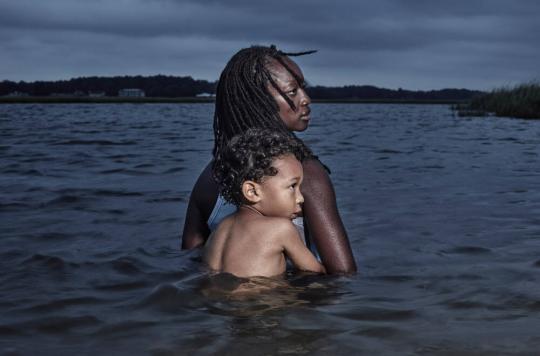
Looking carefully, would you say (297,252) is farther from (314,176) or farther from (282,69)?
(282,69)

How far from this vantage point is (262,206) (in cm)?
459

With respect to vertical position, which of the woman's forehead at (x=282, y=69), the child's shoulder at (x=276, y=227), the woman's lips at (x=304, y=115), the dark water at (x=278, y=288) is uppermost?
the woman's forehead at (x=282, y=69)

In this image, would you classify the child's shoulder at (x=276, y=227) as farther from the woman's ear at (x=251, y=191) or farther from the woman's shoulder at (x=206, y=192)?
the woman's shoulder at (x=206, y=192)

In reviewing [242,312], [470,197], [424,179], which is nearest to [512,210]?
[470,197]

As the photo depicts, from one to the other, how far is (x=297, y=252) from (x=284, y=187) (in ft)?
1.32

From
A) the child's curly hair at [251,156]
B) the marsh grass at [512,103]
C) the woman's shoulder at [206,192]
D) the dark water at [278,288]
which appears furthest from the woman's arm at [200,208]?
the marsh grass at [512,103]

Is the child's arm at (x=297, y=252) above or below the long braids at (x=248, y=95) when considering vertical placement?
below

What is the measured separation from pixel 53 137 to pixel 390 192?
46.9 ft

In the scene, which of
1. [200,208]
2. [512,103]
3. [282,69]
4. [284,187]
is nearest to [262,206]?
[284,187]

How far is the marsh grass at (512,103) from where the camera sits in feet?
116

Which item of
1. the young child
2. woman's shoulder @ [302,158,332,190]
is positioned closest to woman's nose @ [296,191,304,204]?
the young child

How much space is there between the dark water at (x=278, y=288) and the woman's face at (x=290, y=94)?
42.8 inches

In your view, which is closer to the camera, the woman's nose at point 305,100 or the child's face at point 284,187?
the child's face at point 284,187

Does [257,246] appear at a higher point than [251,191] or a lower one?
lower
